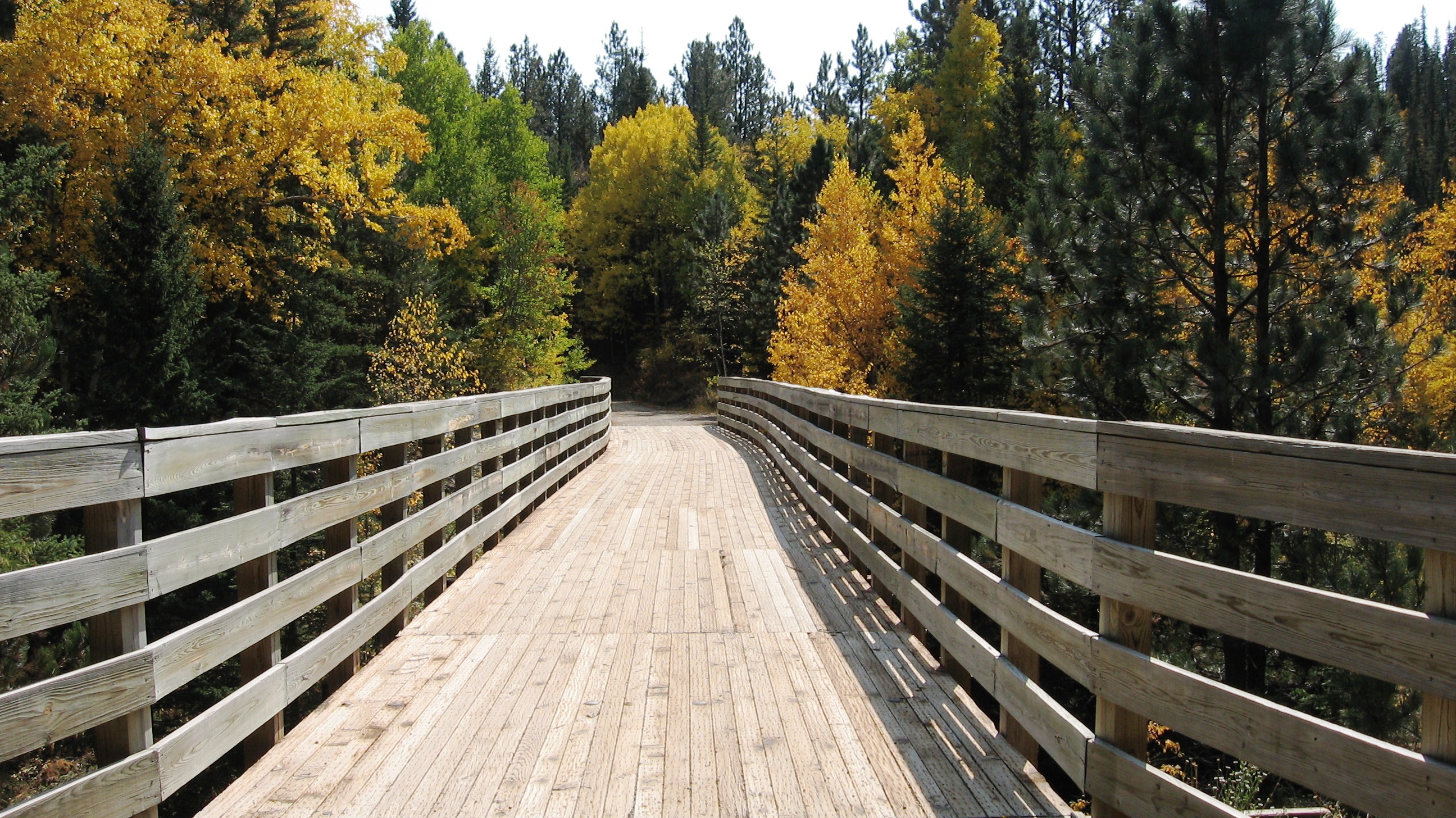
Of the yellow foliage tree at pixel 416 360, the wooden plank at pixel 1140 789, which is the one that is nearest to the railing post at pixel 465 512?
the wooden plank at pixel 1140 789

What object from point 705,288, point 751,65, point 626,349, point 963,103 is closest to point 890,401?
point 963,103

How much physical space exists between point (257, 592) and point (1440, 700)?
3418mm

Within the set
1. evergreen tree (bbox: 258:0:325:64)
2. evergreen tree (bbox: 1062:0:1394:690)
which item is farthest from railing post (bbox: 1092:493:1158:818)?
evergreen tree (bbox: 258:0:325:64)

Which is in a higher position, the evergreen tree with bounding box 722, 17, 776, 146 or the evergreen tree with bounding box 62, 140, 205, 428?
the evergreen tree with bounding box 722, 17, 776, 146

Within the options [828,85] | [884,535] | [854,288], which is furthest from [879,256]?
[828,85]

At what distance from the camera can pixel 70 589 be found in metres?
2.33

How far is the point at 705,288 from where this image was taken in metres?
45.5

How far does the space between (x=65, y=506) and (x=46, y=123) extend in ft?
60.1

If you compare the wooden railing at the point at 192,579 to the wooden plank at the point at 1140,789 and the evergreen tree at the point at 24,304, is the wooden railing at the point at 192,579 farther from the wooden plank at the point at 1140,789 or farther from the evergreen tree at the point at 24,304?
the evergreen tree at the point at 24,304

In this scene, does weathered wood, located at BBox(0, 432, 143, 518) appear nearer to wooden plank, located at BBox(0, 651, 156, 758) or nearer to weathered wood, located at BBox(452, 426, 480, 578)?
wooden plank, located at BBox(0, 651, 156, 758)

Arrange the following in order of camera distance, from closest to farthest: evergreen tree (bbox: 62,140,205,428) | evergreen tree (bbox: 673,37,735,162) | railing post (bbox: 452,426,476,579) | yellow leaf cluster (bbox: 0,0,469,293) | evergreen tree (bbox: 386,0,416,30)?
railing post (bbox: 452,426,476,579)
yellow leaf cluster (bbox: 0,0,469,293)
evergreen tree (bbox: 62,140,205,428)
evergreen tree (bbox: 386,0,416,30)
evergreen tree (bbox: 673,37,735,162)

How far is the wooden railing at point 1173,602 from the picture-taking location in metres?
1.80

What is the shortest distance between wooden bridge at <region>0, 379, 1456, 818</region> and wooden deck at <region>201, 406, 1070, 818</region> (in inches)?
0.6

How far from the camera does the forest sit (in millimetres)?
10180
